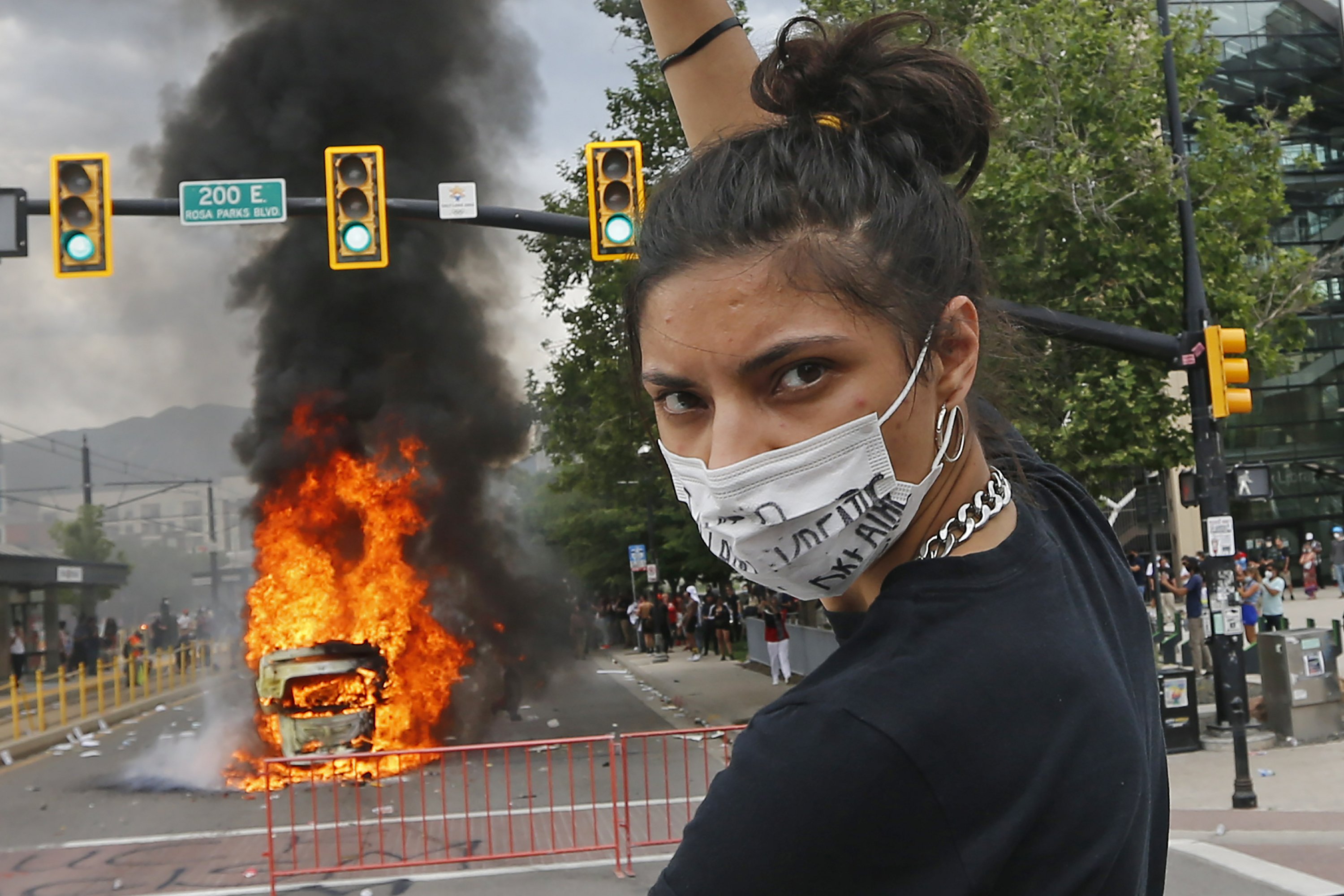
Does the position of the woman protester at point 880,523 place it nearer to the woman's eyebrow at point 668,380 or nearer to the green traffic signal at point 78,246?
the woman's eyebrow at point 668,380

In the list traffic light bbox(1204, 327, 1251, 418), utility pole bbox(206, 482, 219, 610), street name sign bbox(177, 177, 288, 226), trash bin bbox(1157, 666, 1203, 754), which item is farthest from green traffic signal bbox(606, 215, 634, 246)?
utility pole bbox(206, 482, 219, 610)

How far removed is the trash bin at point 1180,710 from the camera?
1306cm

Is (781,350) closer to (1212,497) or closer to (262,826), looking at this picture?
(1212,497)

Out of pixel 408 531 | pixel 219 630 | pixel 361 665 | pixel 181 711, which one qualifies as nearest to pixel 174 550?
pixel 219 630

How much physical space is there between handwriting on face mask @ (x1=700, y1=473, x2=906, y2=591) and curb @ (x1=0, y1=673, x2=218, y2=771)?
20040mm

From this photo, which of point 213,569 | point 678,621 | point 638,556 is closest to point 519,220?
point 638,556

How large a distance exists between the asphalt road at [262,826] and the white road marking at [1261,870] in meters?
0.11

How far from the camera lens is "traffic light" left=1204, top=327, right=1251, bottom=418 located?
1088 cm

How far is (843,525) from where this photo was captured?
124cm

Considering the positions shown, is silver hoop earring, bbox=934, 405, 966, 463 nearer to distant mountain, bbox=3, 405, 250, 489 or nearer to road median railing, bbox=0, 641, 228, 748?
road median railing, bbox=0, 641, 228, 748

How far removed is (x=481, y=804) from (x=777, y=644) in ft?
33.6

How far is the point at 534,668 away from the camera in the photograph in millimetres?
21891

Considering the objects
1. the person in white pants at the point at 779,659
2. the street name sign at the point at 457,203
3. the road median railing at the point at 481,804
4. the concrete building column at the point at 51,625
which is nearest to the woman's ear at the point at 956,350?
the road median railing at the point at 481,804

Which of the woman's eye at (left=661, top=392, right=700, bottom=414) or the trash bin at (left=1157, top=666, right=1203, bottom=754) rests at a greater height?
the woman's eye at (left=661, top=392, right=700, bottom=414)
